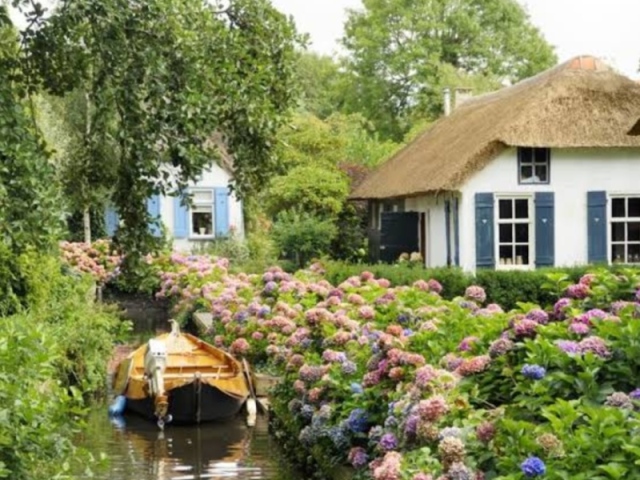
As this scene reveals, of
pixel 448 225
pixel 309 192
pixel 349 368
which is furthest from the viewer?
pixel 309 192

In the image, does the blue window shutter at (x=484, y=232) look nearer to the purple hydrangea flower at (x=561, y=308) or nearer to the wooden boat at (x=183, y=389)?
the wooden boat at (x=183, y=389)

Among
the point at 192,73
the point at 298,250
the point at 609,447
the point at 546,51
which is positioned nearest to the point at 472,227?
the point at 298,250

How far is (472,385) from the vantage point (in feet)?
20.0

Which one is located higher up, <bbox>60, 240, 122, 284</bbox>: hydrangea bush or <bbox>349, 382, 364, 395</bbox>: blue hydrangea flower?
<bbox>60, 240, 122, 284</bbox>: hydrangea bush

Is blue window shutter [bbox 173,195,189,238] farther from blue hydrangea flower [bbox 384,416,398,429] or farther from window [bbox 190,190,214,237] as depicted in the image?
blue hydrangea flower [bbox 384,416,398,429]

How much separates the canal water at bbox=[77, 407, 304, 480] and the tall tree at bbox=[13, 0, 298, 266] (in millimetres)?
3454

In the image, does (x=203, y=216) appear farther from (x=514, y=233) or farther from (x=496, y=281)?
(x=496, y=281)

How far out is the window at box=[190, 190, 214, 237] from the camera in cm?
3528

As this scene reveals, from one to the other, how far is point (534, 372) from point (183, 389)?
30.9 ft

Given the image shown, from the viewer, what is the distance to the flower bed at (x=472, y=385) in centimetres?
472

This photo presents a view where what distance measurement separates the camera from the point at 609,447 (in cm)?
455

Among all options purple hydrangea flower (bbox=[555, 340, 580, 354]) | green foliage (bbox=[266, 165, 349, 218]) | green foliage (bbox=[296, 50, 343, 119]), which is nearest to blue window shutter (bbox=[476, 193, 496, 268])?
green foliage (bbox=[266, 165, 349, 218])

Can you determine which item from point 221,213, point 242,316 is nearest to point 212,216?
point 221,213

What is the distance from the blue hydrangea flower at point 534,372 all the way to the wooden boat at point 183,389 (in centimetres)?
920
